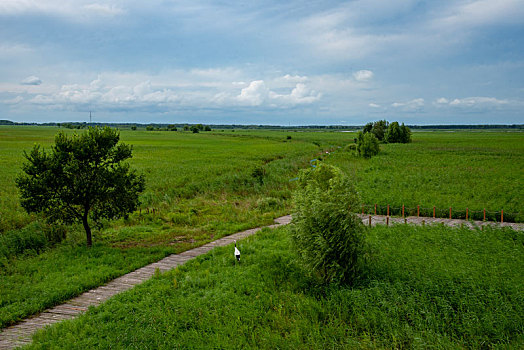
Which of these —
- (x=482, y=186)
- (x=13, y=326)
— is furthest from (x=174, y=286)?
(x=482, y=186)

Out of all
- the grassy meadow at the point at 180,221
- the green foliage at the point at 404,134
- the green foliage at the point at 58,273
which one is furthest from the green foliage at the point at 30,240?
the green foliage at the point at 404,134

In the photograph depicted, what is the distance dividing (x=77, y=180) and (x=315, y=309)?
1110cm

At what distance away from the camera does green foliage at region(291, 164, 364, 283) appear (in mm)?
9961

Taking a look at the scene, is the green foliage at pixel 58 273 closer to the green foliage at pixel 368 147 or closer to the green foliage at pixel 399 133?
the green foliage at pixel 368 147

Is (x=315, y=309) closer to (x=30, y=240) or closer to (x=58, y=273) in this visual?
(x=58, y=273)

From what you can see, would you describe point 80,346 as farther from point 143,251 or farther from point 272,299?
point 143,251

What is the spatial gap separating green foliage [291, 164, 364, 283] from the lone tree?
8870 millimetres

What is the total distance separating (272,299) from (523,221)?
649 inches

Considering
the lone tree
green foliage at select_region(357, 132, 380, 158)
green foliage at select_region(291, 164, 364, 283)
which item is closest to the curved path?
the lone tree

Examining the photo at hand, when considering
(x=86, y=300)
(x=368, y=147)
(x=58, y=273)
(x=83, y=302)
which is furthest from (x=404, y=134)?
(x=83, y=302)

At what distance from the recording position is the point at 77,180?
14.4 m

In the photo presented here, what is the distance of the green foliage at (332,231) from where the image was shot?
392 inches

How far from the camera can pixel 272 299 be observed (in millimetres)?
9875

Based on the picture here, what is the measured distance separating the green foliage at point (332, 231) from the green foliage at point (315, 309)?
2.04ft
